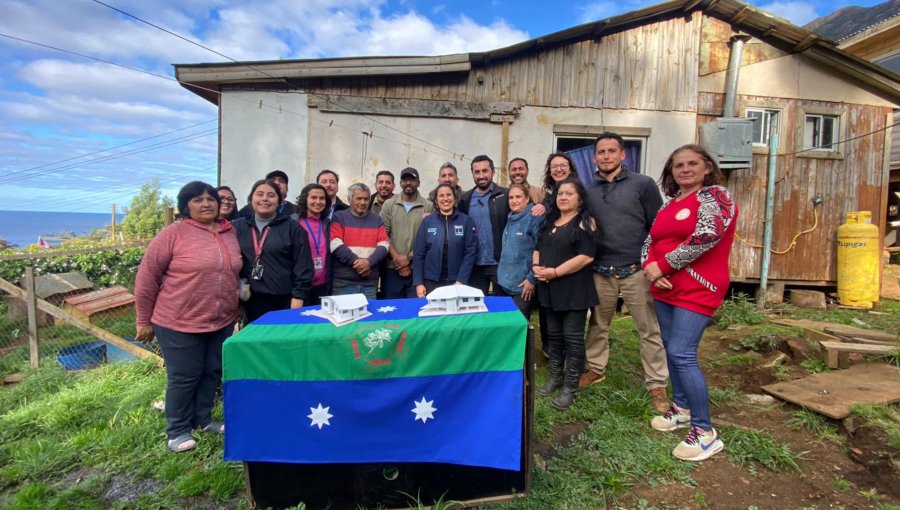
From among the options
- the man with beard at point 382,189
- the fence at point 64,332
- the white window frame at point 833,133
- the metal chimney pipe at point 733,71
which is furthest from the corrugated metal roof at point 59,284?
the white window frame at point 833,133

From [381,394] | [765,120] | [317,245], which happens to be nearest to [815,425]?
[381,394]

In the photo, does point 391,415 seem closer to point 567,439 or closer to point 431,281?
point 567,439

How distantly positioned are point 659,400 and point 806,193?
19.4 feet

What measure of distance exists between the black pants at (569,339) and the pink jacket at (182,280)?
2345 millimetres

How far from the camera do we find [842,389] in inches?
132

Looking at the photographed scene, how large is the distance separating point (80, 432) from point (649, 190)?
4.49 metres

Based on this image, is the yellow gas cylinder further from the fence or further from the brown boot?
the fence

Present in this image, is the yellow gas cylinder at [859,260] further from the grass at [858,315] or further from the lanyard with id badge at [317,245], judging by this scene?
the lanyard with id badge at [317,245]

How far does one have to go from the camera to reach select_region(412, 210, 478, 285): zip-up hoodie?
12.0ft

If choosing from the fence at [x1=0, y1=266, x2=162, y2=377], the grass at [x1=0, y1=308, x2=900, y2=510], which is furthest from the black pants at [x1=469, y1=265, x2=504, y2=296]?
the fence at [x1=0, y1=266, x2=162, y2=377]

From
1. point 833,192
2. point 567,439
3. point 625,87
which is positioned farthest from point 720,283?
point 833,192

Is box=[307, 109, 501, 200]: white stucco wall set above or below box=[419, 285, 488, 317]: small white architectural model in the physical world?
above

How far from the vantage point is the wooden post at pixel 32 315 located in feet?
13.4

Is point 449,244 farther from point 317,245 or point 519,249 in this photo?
point 317,245
